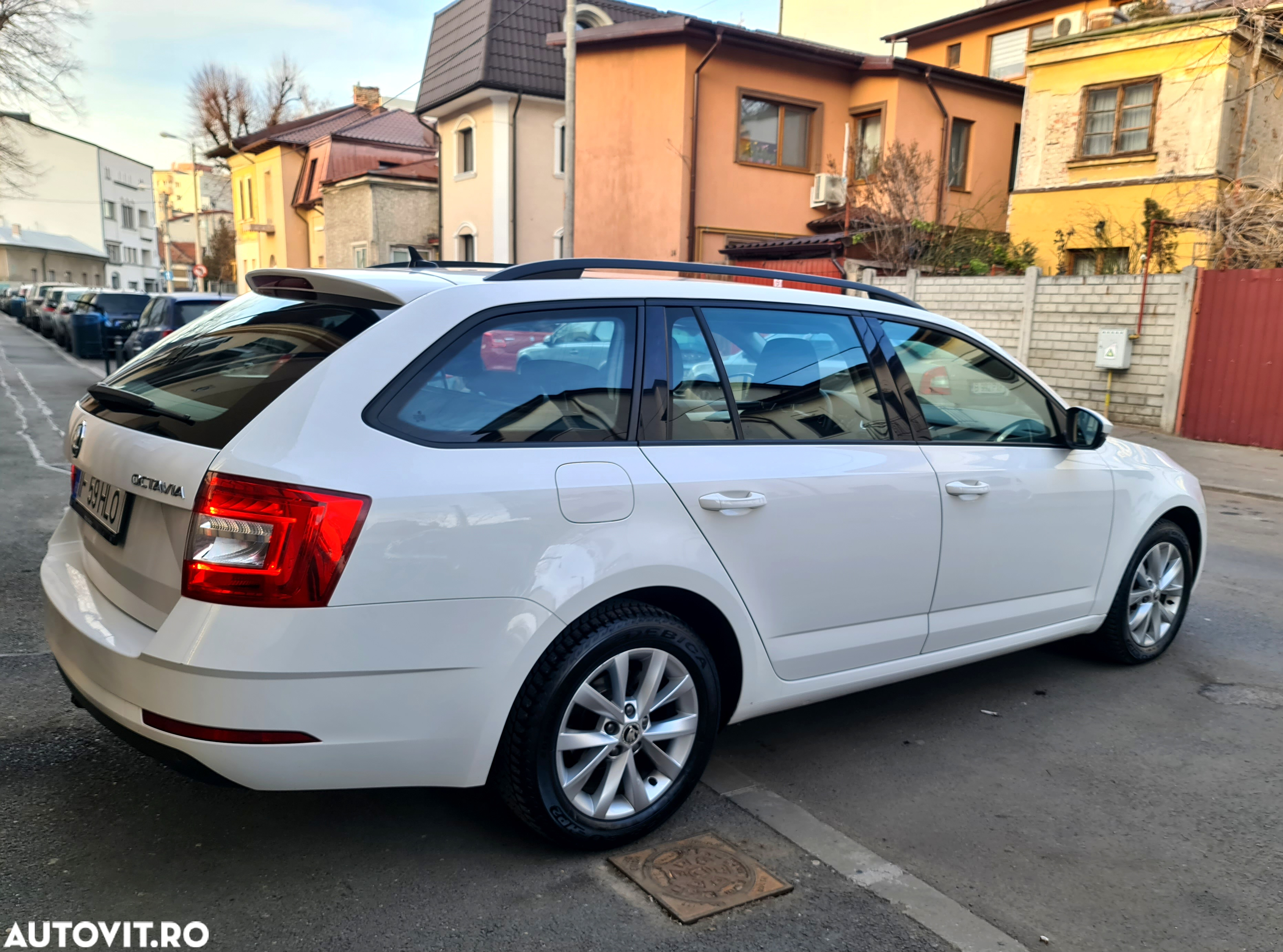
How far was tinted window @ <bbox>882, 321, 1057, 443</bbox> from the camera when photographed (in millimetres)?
3859

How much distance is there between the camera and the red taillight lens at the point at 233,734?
2.43 metres

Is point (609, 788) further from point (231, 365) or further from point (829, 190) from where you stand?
point (829, 190)

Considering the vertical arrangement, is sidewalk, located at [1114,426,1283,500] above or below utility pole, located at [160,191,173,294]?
below

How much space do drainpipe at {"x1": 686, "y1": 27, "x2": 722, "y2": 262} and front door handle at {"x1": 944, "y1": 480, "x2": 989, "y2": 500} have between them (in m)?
16.4

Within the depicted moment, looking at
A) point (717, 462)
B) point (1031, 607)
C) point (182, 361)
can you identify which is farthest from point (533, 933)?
point (1031, 607)

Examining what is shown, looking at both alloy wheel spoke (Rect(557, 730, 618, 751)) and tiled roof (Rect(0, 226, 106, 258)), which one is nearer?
alloy wheel spoke (Rect(557, 730, 618, 751))

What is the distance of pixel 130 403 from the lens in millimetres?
2949

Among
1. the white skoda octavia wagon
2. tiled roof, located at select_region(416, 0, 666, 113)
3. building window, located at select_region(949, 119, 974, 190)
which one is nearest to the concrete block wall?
building window, located at select_region(949, 119, 974, 190)

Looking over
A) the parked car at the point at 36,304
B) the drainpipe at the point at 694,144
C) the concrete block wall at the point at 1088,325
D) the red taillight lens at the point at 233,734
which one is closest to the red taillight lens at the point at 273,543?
the red taillight lens at the point at 233,734

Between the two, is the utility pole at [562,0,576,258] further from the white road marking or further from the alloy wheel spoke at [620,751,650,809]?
the alloy wheel spoke at [620,751,650,809]

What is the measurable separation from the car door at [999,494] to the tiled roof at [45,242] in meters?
79.3

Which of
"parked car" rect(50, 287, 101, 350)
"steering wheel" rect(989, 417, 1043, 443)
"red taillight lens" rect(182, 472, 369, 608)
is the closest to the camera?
"red taillight lens" rect(182, 472, 369, 608)

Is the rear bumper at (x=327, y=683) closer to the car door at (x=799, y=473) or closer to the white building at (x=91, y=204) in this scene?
the car door at (x=799, y=473)

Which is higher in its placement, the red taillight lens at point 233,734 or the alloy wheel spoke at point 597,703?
the red taillight lens at point 233,734
